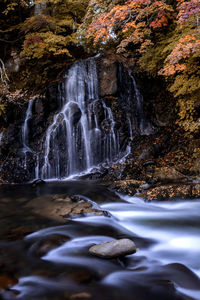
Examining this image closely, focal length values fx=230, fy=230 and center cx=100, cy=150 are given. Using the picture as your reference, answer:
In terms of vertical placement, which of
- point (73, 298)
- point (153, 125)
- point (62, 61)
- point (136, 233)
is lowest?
point (136, 233)

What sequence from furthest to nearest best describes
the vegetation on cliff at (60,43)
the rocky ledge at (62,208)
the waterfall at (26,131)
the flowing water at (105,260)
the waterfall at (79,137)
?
1. the waterfall at (26,131)
2. the waterfall at (79,137)
3. the vegetation on cliff at (60,43)
4. the rocky ledge at (62,208)
5. the flowing water at (105,260)

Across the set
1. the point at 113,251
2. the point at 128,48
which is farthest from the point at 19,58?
the point at 113,251

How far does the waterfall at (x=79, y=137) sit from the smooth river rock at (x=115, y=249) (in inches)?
302

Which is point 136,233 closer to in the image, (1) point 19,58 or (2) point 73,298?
(2) point 73,298

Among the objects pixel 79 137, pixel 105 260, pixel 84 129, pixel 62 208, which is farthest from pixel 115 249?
pixel 84 129

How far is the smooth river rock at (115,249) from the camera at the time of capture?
10.3ft

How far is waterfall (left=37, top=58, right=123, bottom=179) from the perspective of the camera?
11039mm

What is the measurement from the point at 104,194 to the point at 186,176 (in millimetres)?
2918

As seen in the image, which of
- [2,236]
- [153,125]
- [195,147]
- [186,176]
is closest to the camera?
[2,236]

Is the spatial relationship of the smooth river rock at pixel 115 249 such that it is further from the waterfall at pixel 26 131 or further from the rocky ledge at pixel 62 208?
the waterfall at pixel 26 131

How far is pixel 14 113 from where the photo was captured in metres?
12.2

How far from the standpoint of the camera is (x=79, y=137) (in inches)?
450

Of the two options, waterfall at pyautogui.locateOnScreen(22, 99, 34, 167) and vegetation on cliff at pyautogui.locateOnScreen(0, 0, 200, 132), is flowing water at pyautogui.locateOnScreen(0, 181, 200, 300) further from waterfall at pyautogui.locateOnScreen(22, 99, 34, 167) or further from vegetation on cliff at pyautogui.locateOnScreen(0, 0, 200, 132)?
waterfall at pyautogui.locateOnScreen(22, 99, 34, 167)

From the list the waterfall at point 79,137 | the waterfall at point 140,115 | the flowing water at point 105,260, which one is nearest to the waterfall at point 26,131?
the waterfall at point 79,137
